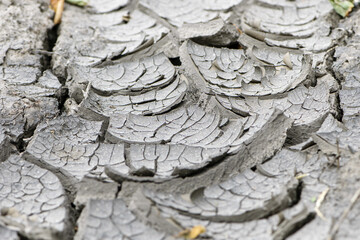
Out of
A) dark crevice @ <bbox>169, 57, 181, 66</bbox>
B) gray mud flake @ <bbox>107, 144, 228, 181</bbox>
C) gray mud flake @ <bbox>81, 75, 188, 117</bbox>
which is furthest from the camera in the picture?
dark crevice @ <bbox>169, 57, 181, 66</bbox>

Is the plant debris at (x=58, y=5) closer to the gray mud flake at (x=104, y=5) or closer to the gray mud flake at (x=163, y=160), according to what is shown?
the gray mud flake at (x=104, y=5)

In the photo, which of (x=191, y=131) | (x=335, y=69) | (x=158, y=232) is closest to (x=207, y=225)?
(x=158, y=232)

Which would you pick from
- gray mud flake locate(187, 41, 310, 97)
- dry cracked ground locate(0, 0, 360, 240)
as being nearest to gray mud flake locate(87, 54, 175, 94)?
dry cracked ground locate(0, 0, 360, 240)

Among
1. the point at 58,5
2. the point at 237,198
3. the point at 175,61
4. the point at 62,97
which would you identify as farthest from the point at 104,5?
the point at 237,198

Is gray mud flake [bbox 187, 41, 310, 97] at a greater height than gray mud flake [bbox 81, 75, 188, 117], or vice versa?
gray mud flake [bbox 187, 41, 310, 97]

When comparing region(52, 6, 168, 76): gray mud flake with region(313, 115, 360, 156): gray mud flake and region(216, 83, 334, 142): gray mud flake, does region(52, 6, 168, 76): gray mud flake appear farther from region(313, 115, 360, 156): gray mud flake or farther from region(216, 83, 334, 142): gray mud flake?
region(313, 115, 360, 156): gray mud flake

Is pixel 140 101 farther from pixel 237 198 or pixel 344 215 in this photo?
A: pixel 344 215

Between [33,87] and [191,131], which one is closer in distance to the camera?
[191,131]

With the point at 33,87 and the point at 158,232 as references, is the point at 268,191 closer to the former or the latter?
the point at 158,232
